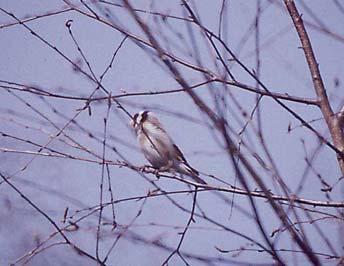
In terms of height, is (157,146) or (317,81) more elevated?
(157,146)

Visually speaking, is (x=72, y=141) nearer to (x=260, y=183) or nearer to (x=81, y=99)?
(x=81, y=99)

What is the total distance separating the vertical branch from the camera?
2.04 meters

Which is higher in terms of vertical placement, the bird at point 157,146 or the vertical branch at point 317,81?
the bird at point 157,146

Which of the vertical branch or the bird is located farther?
the bird

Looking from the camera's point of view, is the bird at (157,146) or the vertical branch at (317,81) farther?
the bird at (157,146)

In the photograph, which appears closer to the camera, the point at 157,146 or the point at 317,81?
the point at 317,81

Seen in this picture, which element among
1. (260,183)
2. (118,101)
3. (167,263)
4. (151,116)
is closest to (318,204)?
(167,263)

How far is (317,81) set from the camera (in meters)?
2.16

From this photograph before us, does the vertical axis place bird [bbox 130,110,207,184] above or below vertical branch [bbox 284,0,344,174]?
above

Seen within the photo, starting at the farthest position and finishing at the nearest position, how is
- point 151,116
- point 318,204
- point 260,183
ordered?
point 151,116
point 318,204
point 260,183

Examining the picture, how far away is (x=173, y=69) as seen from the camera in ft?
3.71

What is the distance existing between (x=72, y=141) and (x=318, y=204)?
3.05 ft

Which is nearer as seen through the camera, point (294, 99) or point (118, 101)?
point (118, 101)

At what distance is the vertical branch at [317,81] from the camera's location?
2045mm
